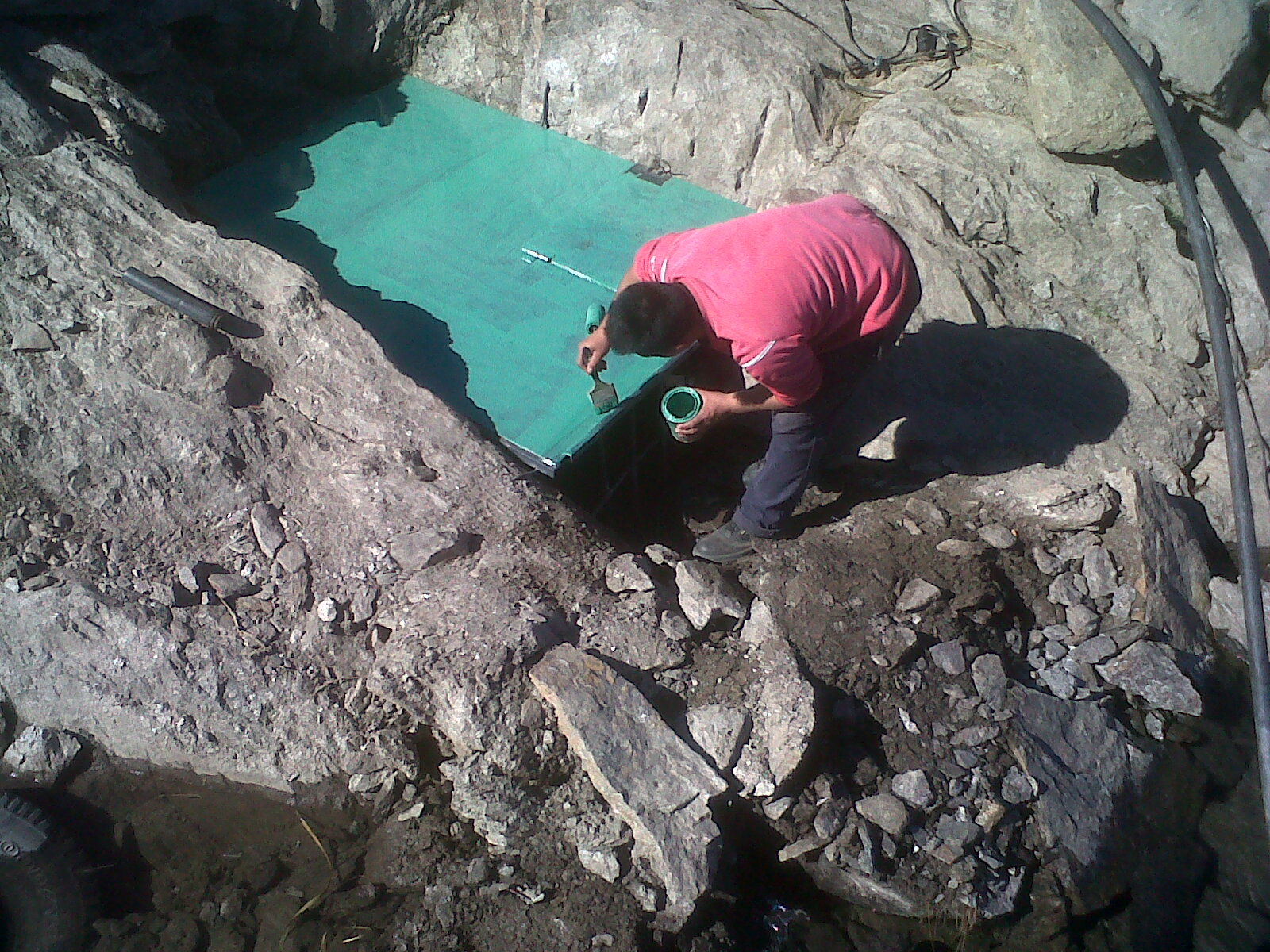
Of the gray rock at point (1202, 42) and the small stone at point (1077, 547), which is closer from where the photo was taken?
the small stone at point (1077, 547)

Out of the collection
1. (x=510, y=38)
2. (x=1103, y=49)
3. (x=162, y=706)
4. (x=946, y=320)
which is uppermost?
(x=1103, y=49)

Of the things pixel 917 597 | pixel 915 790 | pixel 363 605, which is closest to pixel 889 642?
pixel 917 597

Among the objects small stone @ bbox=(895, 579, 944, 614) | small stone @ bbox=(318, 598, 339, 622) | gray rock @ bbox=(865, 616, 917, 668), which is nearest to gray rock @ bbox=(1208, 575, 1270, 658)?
small stone @ bbox=(895, 579, 944, 614)

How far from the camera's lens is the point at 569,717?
254cm

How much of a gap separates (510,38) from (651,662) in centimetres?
389

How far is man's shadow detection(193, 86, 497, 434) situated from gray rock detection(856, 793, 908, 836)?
192 cm

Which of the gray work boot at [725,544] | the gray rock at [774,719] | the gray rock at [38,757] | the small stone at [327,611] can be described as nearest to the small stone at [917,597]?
the gray rock at [774,719]

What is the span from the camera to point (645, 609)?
112 inches

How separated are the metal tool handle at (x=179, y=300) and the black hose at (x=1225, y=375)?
3756mm

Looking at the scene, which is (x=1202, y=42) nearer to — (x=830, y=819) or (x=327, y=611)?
(x=830, y=819)

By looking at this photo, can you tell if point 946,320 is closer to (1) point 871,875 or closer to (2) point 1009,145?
(2) point 1009,145

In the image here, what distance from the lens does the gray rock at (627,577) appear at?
291 centimetres

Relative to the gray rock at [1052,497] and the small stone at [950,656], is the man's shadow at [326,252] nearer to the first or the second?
the small stone at [950,656]

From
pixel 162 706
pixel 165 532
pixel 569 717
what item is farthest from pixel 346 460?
pixel 569 717
